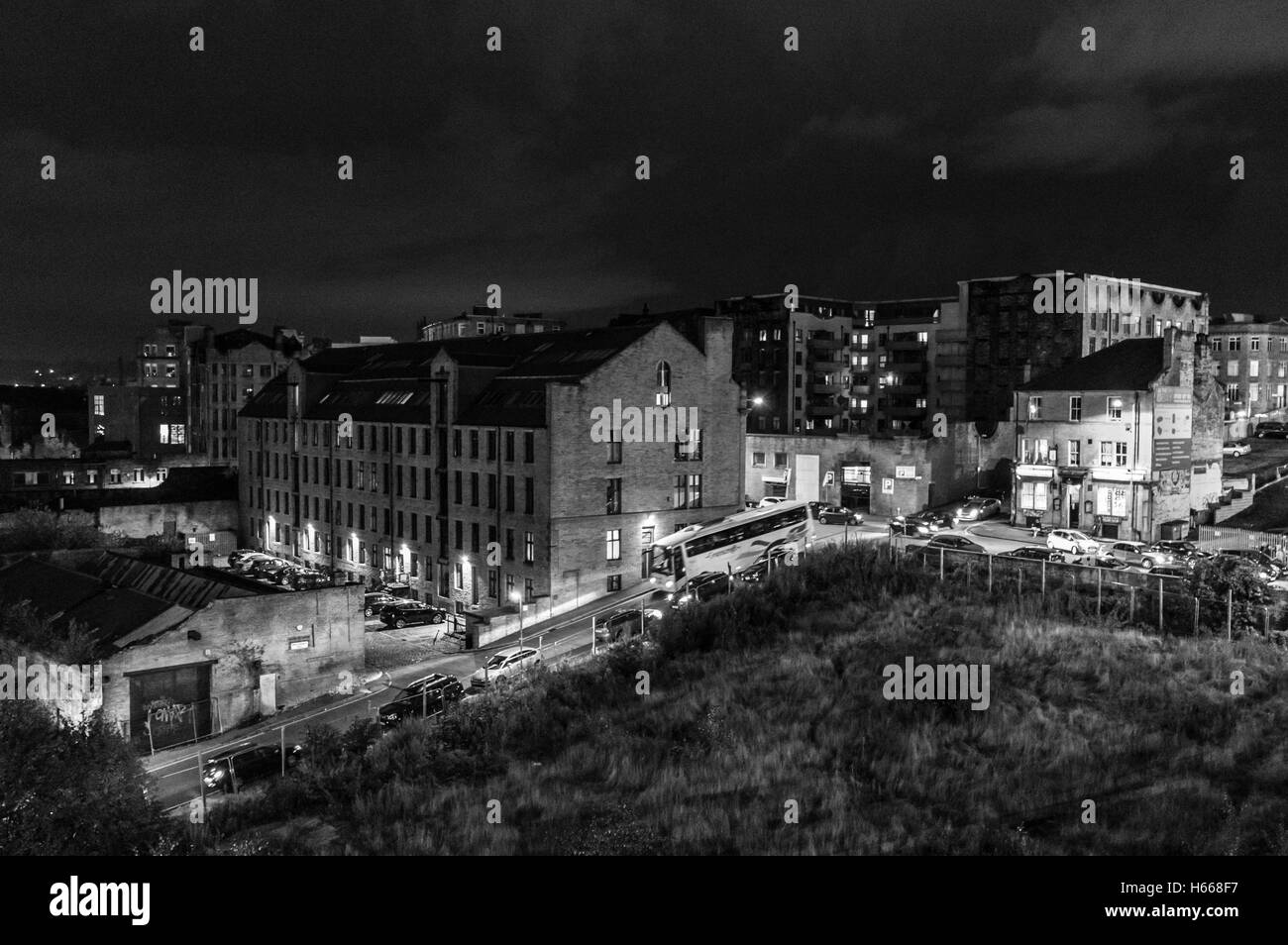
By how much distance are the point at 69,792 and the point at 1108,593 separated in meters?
28.3

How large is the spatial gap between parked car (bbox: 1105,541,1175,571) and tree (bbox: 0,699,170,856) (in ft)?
123

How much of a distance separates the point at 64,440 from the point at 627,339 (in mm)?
91932

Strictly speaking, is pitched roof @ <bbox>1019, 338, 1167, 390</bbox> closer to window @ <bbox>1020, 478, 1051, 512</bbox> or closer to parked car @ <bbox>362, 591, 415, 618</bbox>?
window @ <bbox>1020, 478, 1051, 512</bbox>

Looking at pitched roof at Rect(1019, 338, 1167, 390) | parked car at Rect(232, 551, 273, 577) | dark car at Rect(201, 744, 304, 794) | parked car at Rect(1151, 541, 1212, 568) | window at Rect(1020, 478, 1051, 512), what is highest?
pitched roof at Rect(1019, 338, 1167, 390)

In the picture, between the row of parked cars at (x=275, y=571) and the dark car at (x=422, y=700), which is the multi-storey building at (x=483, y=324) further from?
the dark car at (x=422, y=700)

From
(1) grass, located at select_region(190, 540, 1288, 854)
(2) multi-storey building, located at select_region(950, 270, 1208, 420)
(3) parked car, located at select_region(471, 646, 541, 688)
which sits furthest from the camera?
(2) multi-storey building, located at select_region(950, 270, 1208, 420)

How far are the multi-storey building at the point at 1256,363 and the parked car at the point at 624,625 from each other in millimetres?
80767

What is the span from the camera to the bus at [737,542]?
43.6 meters

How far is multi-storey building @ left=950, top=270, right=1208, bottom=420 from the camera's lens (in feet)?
268

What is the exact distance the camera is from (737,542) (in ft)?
144

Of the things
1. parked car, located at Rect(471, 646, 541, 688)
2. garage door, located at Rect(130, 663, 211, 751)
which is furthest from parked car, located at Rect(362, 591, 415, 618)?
garage door, located at Rect(130, 663, 211, 751)

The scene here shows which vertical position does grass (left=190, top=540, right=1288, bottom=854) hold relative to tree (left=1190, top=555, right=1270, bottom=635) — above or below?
below

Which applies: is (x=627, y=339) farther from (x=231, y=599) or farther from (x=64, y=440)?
(x=64, y=440)

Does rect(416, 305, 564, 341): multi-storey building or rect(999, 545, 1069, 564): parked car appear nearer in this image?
rect(999, 545, 1069, 564): parked car
